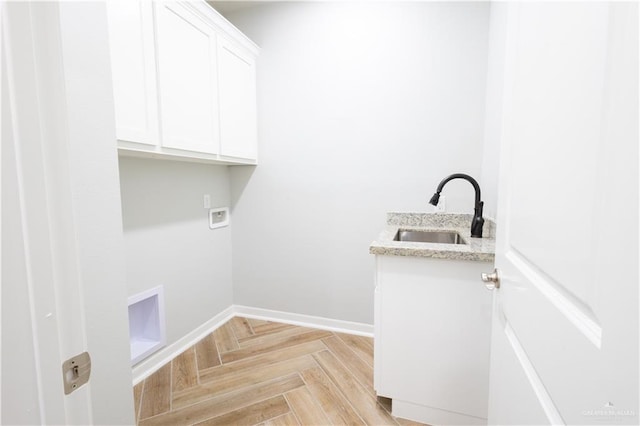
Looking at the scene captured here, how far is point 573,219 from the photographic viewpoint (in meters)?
0.46

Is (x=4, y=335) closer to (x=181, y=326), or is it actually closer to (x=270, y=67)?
(x=181, y=326)

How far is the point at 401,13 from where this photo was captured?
210 centimetres

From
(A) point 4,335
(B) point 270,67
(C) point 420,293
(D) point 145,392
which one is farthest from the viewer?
(B) point 270,67

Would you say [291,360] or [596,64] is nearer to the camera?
[596,64]

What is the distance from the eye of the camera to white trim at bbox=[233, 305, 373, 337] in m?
2.38

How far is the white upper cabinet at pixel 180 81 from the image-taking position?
136 cm

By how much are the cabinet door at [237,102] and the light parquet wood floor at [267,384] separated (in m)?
1.47

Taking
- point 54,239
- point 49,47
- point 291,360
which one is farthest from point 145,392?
point 49,47

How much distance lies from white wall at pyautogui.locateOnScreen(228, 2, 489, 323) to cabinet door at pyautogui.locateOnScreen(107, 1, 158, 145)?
3.62ft

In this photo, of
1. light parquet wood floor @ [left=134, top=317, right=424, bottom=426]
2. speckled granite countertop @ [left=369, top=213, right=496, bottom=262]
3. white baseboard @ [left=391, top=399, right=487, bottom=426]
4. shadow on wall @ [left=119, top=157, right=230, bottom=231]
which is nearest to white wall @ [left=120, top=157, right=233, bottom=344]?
shadow on wall @ [left=119, top=157, right=230, bottom=231]

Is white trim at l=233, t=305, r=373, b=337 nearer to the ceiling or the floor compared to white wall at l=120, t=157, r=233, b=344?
nearer to the floor

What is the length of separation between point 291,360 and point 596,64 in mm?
2110

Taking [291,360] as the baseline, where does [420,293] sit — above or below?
above

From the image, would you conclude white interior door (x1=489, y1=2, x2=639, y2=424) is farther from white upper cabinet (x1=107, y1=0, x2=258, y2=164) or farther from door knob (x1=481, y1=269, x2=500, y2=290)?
white upper cabinet (x1=107, y1=0, x2=258, y2=164)
